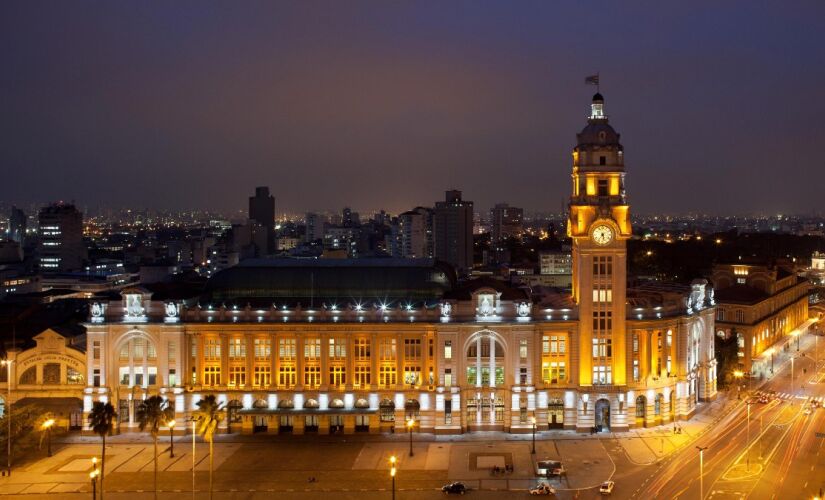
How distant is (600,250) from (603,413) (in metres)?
21.5

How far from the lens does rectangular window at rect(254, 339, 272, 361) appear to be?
108 m

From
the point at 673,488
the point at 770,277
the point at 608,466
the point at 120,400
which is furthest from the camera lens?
the point at 770,277

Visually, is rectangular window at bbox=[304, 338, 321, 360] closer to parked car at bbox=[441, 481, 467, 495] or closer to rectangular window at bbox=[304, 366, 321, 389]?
rectangular window at bbox=[304, 366, 321, 389]

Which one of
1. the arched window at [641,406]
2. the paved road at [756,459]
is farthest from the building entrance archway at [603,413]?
the paved road at [756,459]

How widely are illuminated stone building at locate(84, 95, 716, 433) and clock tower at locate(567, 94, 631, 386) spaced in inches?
6.7

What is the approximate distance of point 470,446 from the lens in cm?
10038

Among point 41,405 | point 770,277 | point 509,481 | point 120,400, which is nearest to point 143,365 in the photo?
point 120,400

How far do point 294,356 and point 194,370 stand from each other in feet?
44.1

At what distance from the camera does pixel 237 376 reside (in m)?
108

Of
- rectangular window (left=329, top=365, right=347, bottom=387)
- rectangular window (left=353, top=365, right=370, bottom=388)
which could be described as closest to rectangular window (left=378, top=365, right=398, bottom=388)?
rectangular window (left=353, top=365, right=370, bottom=388)

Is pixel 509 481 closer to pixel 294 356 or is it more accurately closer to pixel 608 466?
pixel 608 466

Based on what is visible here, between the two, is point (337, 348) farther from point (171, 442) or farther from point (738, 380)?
point (738, 380)

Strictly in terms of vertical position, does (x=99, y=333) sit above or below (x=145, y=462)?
above

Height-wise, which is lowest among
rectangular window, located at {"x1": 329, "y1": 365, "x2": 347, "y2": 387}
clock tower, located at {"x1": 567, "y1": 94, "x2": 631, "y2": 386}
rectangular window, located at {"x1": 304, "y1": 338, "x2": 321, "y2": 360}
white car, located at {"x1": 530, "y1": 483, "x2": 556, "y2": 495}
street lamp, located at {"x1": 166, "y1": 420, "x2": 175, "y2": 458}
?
white car, located at {"x1": 530, "y1": 483, "x2": 556, "y2": 495}
